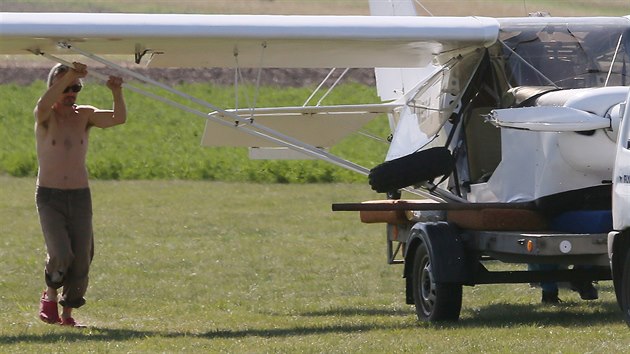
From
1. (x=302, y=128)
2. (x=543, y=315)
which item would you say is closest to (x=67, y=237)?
(x=543, y=315)

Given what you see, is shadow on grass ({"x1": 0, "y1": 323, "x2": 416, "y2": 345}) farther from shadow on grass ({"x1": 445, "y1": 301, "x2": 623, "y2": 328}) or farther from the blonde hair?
the blonde hair

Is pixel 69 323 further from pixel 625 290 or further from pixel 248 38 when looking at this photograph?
pixel 625 290

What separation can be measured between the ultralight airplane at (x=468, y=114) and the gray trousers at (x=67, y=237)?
3.63 ft

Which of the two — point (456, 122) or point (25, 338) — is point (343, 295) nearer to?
point (456, 122)

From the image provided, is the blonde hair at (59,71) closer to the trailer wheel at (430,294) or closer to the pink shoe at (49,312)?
the pink shoe at (49,312)

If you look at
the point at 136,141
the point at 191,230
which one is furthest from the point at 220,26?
the point at 136,141

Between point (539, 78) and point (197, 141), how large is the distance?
2647cm

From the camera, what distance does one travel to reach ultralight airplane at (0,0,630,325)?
9.46 m

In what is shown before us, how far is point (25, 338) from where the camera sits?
9414 millimetres

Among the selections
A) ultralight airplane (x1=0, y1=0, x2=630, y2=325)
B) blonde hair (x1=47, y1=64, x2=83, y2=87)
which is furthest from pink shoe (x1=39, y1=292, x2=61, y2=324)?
ultralight airplane (x1=0, y1=0, x2=630, y2=325)

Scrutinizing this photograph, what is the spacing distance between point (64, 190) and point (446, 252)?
274cm

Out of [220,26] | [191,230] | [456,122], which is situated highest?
[220,26]

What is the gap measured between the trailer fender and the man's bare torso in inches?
98.4

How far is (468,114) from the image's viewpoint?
36.1ft
